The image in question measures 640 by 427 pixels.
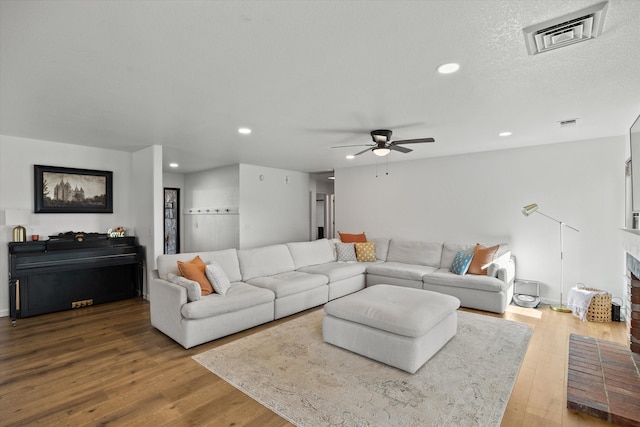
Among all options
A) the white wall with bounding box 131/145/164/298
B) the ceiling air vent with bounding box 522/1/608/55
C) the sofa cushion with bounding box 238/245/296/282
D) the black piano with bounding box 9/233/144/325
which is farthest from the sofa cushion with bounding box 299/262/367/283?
the ceiling air vent with bounding box 522/1/608/55

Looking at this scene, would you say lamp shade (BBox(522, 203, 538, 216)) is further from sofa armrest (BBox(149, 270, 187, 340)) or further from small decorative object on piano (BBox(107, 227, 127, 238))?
small decorative object on piano (BBox(107, 227, 127, 238))

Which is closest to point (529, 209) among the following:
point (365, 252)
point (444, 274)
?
point (444, 274)

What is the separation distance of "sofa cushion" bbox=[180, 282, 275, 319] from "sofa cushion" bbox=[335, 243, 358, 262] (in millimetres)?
2271

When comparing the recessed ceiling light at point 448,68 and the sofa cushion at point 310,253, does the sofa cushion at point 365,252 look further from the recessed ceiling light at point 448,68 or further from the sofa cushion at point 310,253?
the recessed ceiling light at point 448,68

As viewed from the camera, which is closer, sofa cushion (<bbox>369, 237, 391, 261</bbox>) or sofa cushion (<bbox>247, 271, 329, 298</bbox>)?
sofa cushion (<bbox>247, 271, 329, 298</bbox>)

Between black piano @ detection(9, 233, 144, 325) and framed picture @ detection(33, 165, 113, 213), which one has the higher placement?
framed picture @ detection(33, 165, 113, 213)

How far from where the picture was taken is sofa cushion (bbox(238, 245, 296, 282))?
4355mm

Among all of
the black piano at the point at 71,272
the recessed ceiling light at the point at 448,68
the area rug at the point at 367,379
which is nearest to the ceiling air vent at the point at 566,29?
the recessed ceiling light at the point at 448,68

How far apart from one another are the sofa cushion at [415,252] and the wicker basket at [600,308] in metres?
2.02

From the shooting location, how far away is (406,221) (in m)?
6.18

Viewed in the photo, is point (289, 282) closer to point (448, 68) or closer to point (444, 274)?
point (444, 274)

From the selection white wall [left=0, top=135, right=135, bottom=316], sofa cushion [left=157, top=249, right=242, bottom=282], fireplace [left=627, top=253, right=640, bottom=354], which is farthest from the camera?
white wall [left=0, top=135, right=135, bottom=316]

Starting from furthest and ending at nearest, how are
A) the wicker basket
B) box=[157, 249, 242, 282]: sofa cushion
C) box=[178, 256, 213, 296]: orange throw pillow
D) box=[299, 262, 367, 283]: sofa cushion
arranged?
box=[299, 262, 367, 283]: sofa cushion, the wicker basket, box=[157, 249, 242, 282]: sofa cushion, box=[178, 256, 213, 296]: orange throw pillow

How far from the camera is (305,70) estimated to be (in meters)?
2.23
